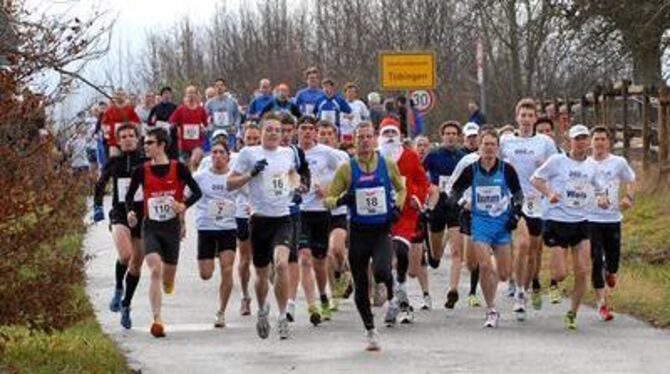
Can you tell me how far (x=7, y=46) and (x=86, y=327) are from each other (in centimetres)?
440

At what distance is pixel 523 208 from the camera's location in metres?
16.1

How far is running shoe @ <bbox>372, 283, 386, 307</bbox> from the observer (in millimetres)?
13902

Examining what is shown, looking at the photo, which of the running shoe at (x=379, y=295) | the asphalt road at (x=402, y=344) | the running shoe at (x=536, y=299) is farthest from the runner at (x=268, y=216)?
the running shoe at (x=536, y=299)

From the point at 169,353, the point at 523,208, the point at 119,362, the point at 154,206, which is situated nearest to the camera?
the point at 119,362

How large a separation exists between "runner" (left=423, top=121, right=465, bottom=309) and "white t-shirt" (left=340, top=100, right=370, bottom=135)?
774 centimetres

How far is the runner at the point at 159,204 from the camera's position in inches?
565

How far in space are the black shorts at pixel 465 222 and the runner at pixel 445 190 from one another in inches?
4.7

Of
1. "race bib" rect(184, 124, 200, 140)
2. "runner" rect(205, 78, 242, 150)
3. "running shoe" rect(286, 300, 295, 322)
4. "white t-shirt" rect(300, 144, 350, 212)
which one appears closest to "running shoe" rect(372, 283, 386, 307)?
"running shoe" rect(286, 300, 295, 322)

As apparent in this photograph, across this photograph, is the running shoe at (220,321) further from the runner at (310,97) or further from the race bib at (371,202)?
the runner at (310,97)

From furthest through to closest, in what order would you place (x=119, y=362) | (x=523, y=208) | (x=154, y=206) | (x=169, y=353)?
1. (x=523, y=208)
2. (x=154, y=206)
3. (x=169, y=353)
4. (x=119, y=362)

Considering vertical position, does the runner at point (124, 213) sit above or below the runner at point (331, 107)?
below

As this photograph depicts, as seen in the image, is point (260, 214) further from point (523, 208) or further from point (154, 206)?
point (523, 208)

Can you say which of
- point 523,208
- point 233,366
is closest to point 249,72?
point 523,208

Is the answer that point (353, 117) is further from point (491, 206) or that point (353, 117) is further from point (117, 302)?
point (491, 206)
